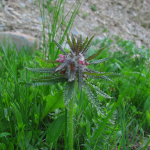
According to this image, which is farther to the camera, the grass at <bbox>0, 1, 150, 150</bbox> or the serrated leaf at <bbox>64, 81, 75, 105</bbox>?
the grass at <bbox>0, 1, 150, 150</bbox>

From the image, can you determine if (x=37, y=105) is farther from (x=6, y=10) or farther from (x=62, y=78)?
(x=6, y=10)

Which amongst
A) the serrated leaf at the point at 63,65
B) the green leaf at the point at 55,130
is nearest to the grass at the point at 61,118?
the green leaf at the point at 55,130

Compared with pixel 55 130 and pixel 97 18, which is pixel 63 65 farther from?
pixel 97 18

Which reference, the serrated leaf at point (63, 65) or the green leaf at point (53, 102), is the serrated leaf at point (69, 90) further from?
the green leaf at point (53, 102)

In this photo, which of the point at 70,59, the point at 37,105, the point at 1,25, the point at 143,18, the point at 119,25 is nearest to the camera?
the point at 70,59

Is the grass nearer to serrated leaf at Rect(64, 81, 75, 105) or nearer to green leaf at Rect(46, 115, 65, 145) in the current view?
green leaf at Rect(46, 115, 65, 145)

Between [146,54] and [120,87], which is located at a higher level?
[146,54]

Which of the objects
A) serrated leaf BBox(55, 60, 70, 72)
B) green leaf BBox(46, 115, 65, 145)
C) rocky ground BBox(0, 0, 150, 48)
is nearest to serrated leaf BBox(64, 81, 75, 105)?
serrated leaf BBox(55, 60, 70, 72)

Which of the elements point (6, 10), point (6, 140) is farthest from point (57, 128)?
point (6, 10)
